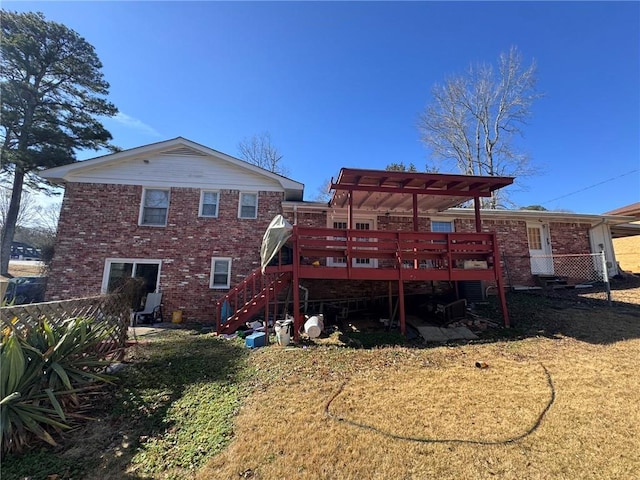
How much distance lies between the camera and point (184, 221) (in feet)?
35.8

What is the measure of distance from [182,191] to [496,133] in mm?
23918

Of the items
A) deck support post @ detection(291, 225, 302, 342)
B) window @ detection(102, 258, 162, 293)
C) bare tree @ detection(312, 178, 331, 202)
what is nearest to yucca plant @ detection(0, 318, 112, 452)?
deck support post @ detection(291, 225, 302, 342)

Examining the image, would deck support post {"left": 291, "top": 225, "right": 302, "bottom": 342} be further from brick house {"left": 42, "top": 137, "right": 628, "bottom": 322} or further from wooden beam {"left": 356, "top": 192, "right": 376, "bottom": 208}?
brick house {"left": 42, "top": 137, "right": 628, "bottom": 322}

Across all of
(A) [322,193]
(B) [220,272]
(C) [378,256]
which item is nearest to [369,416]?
(C) [378,256]

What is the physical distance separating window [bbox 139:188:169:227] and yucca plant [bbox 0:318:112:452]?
740 cm

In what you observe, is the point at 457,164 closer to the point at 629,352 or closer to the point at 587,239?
the point at 587,239

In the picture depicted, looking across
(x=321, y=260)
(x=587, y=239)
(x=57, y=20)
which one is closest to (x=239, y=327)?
(x=321, y=260)

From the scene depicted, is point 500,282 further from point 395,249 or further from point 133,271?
point 133,271

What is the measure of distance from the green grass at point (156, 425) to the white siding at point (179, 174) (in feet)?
23.8

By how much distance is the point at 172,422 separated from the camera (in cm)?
358

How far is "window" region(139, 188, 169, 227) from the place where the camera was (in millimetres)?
10930

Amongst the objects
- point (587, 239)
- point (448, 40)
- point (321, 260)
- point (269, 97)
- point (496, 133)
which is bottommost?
point (321, 260)

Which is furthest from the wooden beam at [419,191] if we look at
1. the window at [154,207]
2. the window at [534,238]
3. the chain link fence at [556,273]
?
the window at [154,207]

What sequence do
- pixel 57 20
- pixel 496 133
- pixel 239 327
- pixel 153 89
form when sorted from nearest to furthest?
pixel 239 327 → pixel 153 89 → pixel 57 20 → pixel 496 133
